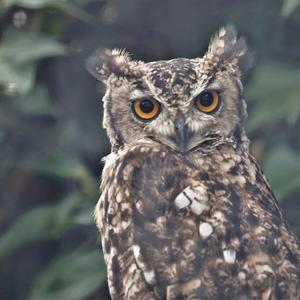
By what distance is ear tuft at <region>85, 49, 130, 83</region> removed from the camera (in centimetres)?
346

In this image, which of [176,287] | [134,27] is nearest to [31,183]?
[134,27]

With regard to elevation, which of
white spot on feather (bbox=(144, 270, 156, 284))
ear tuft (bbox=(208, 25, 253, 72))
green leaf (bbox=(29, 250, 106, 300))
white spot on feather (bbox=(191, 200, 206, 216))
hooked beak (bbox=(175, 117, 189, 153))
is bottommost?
white spot on feather (bbox=(144, 270, 156, 284))

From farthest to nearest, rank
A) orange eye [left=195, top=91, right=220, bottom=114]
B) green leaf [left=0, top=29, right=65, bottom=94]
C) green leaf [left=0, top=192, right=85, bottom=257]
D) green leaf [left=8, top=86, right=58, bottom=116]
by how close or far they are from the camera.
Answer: green leaf [left=8, top=86, right=58, bottom=116] < green leaf [left=0, top=192, right=85, bottom=257] < green leaf [left=0, top=29, right=65, bottom=94] < orange eye [left=195, top=91, right=220, bottom=114]

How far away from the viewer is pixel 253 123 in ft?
14.2

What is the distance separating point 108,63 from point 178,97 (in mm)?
318

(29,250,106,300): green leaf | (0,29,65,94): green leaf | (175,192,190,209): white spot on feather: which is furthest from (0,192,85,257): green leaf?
(175,192,190,209): white spot on feather

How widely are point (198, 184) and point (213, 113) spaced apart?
0.24 metres

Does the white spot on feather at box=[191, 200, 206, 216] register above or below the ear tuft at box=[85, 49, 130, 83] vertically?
below

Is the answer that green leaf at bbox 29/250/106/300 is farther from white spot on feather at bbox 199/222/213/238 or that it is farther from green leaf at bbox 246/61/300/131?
white spot on feather at bbox 199/222/213/238

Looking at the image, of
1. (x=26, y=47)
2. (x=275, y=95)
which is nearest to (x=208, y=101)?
(x=275, y=95)

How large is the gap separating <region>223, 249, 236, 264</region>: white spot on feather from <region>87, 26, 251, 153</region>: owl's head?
0.37 metres

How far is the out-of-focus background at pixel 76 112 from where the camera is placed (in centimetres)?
438

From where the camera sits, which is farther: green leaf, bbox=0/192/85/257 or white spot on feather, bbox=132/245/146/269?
green leaf, bbox=0/192/85/257

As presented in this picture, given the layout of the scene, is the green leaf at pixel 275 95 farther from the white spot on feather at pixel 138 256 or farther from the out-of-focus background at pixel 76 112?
the white spot on feather at pixel 138 256
